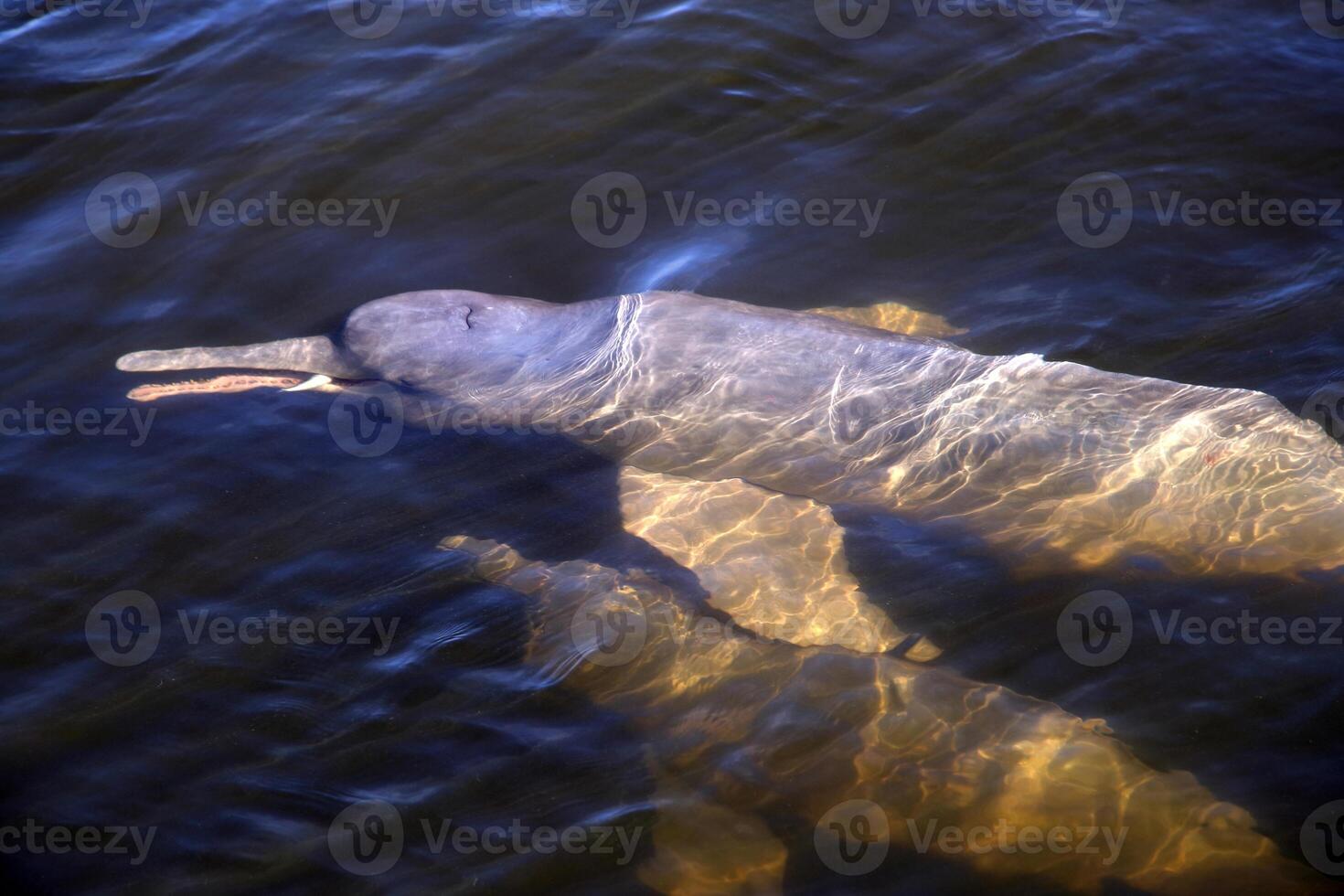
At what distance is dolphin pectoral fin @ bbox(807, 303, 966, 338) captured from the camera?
7.70 m

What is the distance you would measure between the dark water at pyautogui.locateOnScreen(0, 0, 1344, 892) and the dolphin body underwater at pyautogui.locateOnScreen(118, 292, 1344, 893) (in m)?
0.19

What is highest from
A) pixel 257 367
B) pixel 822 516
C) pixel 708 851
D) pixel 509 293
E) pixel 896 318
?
pixel 509 293

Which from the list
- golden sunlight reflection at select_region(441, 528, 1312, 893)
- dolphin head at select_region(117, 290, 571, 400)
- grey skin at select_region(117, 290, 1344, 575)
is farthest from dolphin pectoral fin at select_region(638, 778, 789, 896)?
dolphin head at select_region(117, 290, 571, 400)

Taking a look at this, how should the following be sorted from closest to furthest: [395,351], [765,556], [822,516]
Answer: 1. [765,556]
2. [822,516]
3. [395,351]

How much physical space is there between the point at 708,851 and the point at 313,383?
4.39 metres

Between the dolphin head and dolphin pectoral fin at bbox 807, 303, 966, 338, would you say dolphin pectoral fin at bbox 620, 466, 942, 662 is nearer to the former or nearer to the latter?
the dolphin head

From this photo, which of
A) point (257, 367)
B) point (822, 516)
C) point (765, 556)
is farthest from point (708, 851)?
point (257, 367)

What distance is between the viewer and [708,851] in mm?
4844

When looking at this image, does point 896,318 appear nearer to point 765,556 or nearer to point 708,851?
point 765,556

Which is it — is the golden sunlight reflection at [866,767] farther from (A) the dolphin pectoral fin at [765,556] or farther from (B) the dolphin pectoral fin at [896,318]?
(B) the dolphin pectoral fin at [896,318]

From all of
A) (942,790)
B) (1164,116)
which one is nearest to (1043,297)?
(1164,116)

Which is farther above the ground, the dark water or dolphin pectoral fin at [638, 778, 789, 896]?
the dark water

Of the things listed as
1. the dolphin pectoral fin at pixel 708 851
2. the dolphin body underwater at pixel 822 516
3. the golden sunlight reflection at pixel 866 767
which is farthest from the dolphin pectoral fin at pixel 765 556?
the dolphin pectoral fin at pixel 708 851

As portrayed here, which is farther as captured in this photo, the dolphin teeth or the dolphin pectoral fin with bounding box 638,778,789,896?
the dolphin teeth
